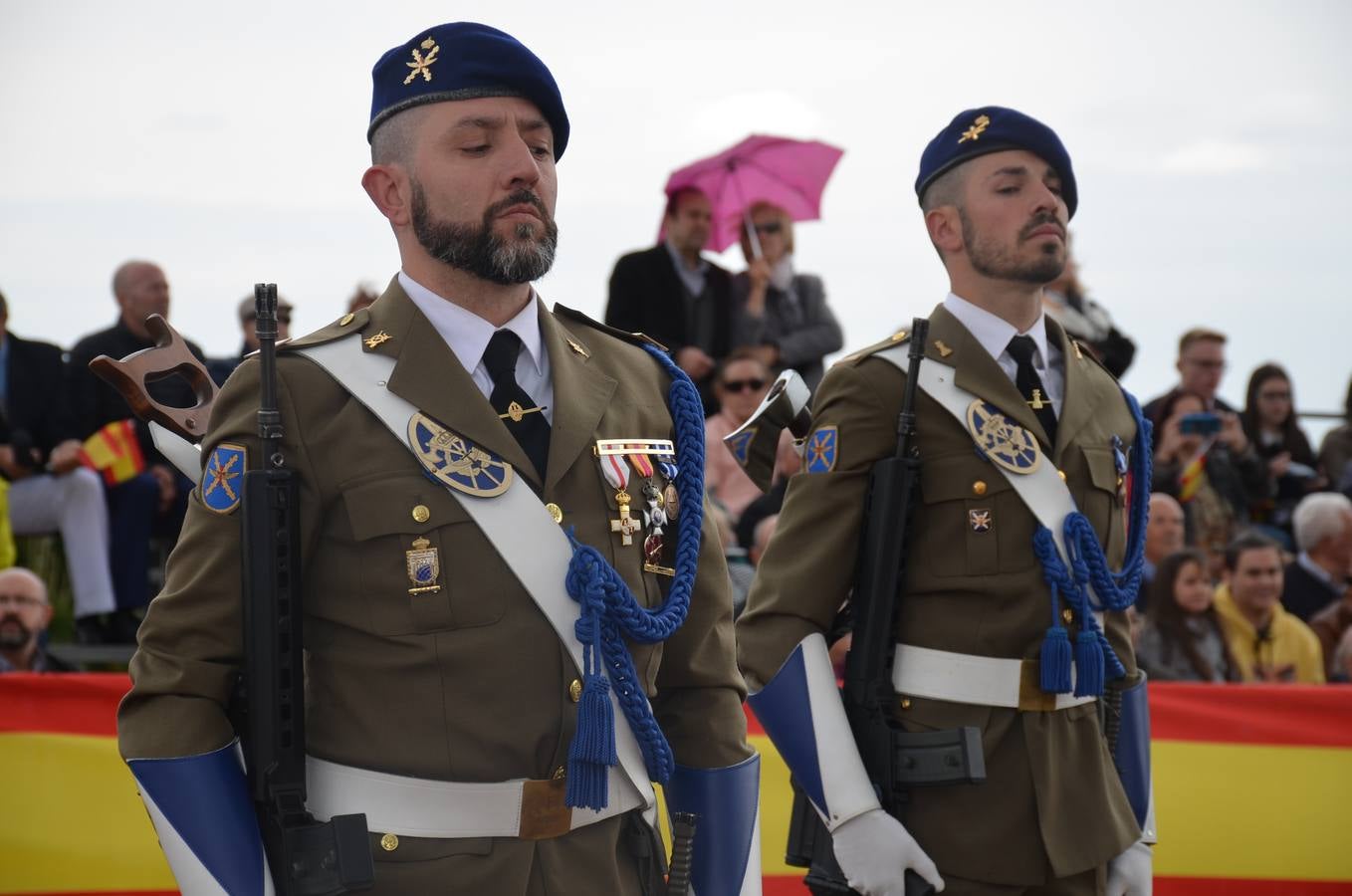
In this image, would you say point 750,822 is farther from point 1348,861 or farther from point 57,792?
point 1348,861

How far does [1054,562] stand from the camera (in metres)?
3.61

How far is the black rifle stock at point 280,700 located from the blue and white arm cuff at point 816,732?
4.32ft

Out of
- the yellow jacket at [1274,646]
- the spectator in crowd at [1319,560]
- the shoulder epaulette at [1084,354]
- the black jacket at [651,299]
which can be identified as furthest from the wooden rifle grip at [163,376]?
the spectator in crowd at [1319,560]

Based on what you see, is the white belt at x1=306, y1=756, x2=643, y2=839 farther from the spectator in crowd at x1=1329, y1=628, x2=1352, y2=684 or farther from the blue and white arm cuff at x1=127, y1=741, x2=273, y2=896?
the spectator in crowd at x1=1329, y1=628, x2=1352, y2=684

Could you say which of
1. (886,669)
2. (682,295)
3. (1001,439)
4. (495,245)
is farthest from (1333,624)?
(495,245)

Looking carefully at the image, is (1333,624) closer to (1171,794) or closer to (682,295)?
(1171,794)

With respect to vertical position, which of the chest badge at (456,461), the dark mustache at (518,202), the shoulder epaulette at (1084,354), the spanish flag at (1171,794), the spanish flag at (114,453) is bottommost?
the spanish flag at (1171,794)

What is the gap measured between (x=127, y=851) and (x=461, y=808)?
2833mm

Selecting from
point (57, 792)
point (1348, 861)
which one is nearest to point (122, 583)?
point (57, 792)

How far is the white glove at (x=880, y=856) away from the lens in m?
3.46

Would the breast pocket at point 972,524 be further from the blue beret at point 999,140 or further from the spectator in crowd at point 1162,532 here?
the spectator in crowd at point 1162,532

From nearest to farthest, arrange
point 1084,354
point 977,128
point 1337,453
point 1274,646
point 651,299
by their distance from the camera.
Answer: point 977,128 < point 1084,354 < point 1274,646 < point 651,299 < point 1337,453

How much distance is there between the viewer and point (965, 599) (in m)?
3.64

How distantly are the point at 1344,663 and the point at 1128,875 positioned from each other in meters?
4.43
